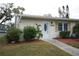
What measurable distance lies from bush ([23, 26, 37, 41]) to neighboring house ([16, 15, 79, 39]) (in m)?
0.66

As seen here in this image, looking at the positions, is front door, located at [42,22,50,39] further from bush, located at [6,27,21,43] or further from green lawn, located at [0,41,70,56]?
green lawn, located at [0,41,70,56]

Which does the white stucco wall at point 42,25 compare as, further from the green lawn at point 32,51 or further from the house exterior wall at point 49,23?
the green lawn at point 32,51

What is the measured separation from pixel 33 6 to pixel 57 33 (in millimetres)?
4227

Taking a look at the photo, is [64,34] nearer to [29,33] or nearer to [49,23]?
[49,23]

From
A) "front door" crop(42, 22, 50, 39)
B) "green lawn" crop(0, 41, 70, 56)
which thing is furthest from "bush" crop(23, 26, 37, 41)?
"green lawn" crop(0, 41, 70, 56)

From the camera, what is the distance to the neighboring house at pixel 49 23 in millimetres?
15156

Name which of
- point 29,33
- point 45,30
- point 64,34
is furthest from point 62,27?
point 29,33

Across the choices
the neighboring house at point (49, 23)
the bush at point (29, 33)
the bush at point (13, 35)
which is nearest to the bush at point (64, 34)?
the neighboring house at point (49, 23)

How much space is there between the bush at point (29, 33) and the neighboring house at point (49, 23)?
2.16ft

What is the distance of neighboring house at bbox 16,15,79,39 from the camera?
1516cm

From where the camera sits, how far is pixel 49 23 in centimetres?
1623

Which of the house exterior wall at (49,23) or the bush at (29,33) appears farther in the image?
the house exterior wall at (49,23)

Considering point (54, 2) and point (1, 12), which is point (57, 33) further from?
point (1, 12)

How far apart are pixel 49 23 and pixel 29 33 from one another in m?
2.61
